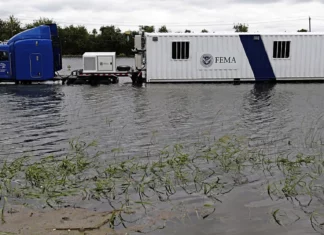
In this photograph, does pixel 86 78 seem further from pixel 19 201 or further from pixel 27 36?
pixel 19 201

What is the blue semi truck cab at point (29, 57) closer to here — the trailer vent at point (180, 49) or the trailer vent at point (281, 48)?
the trailer vent at point (180, 49)

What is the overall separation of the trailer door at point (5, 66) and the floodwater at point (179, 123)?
3.90 m

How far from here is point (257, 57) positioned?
26547 millimetres

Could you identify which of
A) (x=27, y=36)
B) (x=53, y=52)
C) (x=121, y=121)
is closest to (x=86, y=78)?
(x=53, y=52)

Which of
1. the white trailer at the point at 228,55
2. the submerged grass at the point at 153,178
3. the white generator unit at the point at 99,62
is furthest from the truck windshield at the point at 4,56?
the submerged grass at the point at 153,178

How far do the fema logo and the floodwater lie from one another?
401 centimetres

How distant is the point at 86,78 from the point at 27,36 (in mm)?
4237

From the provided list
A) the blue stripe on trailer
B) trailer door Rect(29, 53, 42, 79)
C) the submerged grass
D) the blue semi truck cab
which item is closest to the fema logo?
the blue stripe on trailer

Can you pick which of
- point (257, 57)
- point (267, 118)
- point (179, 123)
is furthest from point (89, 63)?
point (267, 118)

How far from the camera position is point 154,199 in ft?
21.5

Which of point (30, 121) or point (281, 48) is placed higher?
point (281, 48)

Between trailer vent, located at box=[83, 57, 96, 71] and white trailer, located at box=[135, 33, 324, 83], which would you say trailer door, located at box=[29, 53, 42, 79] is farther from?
white trailer, located at box=[135, 33, 324, 83]

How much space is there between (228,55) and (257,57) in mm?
1780

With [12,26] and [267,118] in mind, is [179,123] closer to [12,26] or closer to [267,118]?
[267,118]
